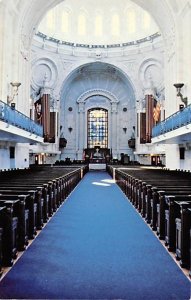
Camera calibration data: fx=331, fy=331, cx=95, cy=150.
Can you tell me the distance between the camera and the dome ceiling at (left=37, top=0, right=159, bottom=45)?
3061 cm

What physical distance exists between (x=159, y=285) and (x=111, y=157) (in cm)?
2930

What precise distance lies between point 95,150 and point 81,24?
12199mm

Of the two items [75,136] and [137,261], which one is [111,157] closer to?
[75,136]

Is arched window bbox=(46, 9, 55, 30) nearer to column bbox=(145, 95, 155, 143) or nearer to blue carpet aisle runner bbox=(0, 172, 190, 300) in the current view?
column bbox=(145, 95, 155, 143)

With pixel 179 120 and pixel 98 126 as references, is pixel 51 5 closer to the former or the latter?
pixel 179 120

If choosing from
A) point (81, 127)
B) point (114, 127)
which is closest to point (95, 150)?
point (81, 127)

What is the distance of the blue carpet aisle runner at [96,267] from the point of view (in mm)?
3283

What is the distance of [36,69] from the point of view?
29906 mm

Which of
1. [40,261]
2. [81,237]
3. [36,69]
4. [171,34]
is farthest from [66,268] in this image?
[36,69]

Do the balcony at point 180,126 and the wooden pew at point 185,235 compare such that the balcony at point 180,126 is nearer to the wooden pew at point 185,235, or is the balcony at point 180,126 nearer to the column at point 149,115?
the wooden pew at point 185,235

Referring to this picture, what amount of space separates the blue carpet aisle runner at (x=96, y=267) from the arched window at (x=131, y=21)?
28135 mm

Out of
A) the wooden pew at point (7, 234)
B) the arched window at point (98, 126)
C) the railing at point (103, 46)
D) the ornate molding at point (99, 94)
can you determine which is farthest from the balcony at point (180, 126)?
the arched window at point (98, 126)

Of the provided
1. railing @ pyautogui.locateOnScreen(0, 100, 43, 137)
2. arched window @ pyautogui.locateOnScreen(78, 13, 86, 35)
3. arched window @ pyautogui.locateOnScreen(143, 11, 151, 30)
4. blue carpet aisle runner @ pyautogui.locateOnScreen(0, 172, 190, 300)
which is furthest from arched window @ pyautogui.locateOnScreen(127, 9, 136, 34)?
blue carpet aisle runner @ pyautogui.locateOnScreen(0, 172, 190, 300)

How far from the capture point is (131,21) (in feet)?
103
